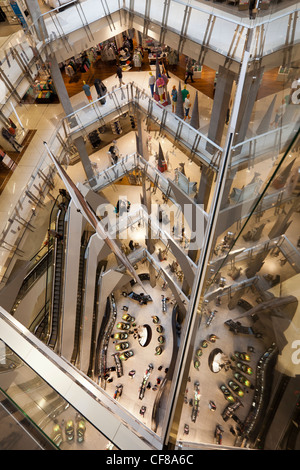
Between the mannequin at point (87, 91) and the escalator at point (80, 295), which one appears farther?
the escalator at point (80, 295)

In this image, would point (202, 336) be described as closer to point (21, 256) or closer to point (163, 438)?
point (163, 438)

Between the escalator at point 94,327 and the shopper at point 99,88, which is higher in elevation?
the shopper at point 99,88

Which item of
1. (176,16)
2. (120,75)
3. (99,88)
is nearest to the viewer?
(176,16)

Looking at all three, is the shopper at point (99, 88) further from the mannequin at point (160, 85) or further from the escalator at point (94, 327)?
the escalator at point (94, 327)

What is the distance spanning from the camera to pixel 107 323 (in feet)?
38.9

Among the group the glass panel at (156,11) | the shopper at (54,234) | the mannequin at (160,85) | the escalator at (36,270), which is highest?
the mannequin at (160,85)

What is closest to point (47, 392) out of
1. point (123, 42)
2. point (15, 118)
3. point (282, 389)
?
point (282, 389)

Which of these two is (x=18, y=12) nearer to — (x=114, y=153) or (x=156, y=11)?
(x=156, y=11)

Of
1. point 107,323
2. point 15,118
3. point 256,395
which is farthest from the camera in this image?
point 107,323

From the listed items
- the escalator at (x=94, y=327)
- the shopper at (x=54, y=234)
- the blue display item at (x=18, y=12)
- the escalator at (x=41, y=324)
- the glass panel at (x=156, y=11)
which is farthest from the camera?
the escalator at (x=94, y=327)

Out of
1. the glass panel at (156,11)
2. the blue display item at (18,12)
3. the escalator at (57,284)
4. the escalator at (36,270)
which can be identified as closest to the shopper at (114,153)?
the escalator at (57,284)

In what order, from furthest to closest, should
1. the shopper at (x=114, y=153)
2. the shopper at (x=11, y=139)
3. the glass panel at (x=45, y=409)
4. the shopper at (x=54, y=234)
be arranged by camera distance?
the shopper at (x=114, y=153) < the shopper at (x=54, y=234) < the shopper at (x=11, y=139) < the glass panel at (x=45, y=409)

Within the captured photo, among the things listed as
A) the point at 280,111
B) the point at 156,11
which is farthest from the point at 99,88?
the point at 280,111

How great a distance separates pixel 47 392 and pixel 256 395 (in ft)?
7.02
